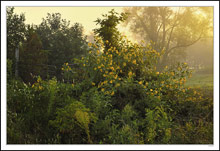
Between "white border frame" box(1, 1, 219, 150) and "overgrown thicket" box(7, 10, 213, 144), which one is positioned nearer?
"white border frame" box(1, 1, 219, 150)

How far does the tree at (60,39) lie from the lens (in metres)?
14.8

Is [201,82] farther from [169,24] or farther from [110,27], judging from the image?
[110,27]

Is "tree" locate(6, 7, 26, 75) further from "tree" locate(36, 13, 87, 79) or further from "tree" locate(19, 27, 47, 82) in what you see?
"tree" locate(36, 13, 87, 79)

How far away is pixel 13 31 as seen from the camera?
1063 cm

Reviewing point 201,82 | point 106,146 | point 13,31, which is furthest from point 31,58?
point 201,82

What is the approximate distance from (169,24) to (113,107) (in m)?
12.0

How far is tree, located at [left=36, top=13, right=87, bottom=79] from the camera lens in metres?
14.8

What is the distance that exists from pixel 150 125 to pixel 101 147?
1147mm

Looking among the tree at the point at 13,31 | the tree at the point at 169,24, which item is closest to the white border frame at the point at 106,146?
the tree at the point at 13,31

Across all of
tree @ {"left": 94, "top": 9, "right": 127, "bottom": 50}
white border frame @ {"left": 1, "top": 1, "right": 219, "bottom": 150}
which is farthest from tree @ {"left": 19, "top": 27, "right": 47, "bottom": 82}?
white border frame @ {"left": 1, "top": 1, "right": 219, "bottom": 150}

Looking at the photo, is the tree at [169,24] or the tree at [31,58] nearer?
the tree at [31,58]

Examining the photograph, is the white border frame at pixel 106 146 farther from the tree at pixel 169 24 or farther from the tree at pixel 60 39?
the tree at pixel 169 24

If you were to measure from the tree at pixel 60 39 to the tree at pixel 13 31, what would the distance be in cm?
336

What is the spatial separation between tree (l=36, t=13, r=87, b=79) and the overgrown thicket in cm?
724
